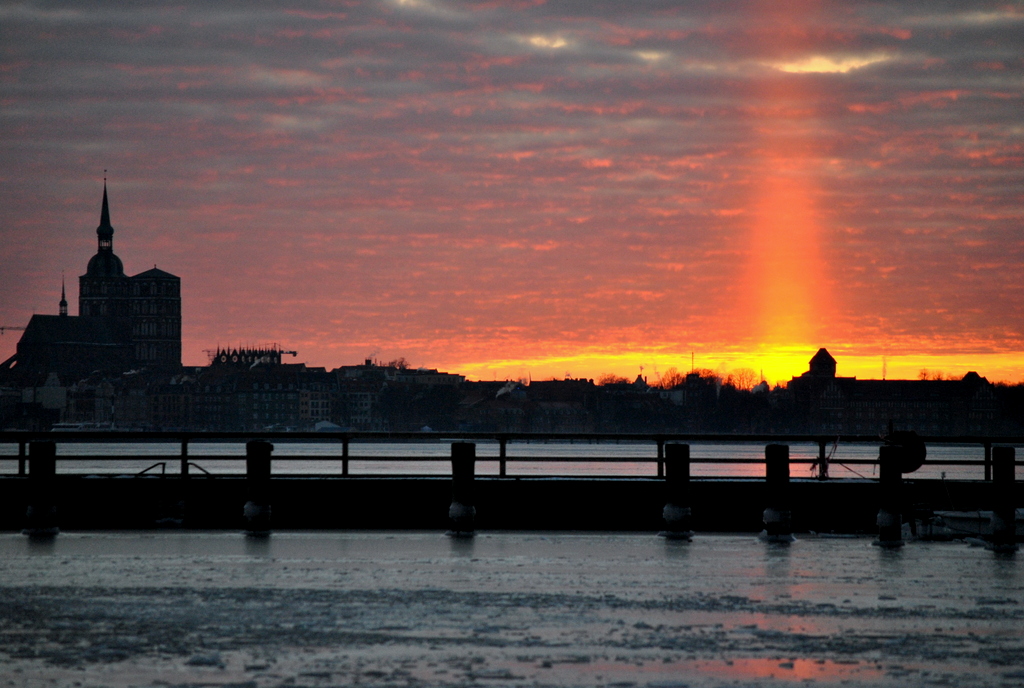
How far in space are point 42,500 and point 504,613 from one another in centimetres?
1187

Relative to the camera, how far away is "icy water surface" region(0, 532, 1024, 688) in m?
13.1

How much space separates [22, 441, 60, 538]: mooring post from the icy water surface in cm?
72

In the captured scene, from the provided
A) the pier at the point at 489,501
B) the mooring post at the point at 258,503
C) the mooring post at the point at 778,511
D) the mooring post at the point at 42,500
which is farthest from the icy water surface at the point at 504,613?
the pier at the point at 489,501

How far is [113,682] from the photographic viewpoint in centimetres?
1261

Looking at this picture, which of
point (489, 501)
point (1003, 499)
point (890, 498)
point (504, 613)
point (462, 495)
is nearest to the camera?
point (504, 613)

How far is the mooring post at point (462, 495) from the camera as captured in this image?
24.3m

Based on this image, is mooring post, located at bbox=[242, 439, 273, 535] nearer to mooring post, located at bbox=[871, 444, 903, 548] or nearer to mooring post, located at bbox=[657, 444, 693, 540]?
mooring post, located at bbox=[657, 444, 693, 540]

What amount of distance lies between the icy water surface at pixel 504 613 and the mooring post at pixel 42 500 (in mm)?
716

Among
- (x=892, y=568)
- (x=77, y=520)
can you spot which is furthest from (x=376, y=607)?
(x=77, y=520)

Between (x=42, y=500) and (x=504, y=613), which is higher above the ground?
(x=42, y=500)

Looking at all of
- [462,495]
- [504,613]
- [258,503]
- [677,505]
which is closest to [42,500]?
[258,503]

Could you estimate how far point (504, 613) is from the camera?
1639cm

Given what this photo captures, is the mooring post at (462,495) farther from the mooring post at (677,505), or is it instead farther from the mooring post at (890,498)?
the mooring post at (890,498)

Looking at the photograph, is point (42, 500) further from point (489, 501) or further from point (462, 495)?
point (489, 501)
